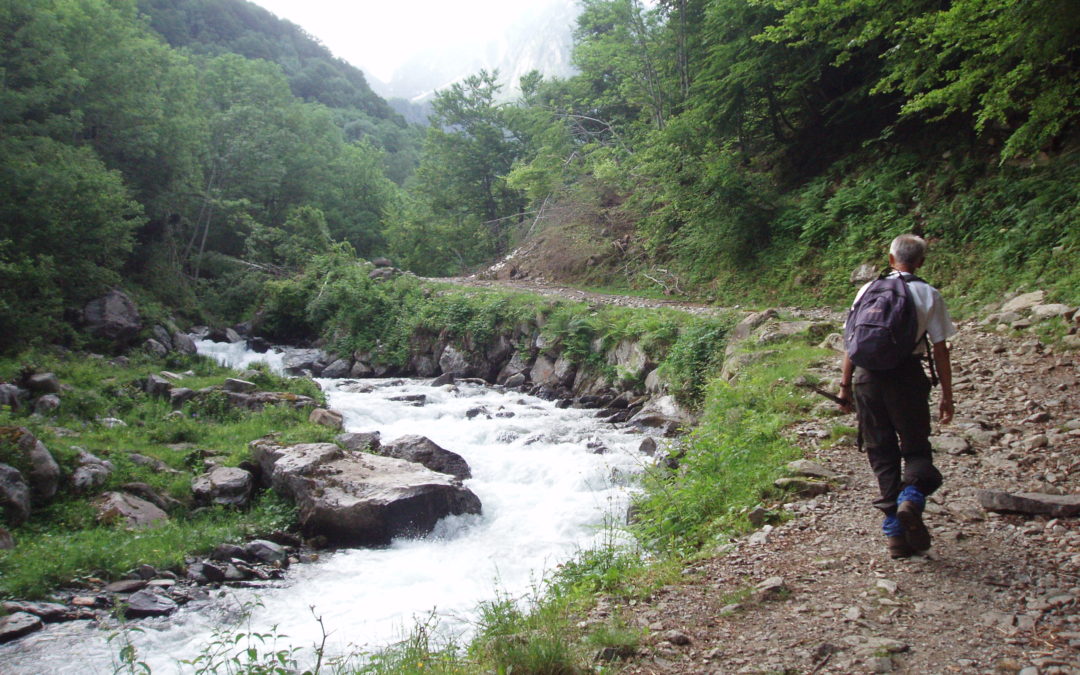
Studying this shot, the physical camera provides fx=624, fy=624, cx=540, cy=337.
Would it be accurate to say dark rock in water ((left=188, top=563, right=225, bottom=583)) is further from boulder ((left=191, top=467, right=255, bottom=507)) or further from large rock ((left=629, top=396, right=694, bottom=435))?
large rock ((left=629, top=396, right=694, bottom=435))

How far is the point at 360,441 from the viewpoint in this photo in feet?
35.6

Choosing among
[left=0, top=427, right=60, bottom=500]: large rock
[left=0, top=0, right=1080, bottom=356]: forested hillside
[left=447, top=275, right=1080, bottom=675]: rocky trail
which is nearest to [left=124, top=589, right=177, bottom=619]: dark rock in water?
[left=0, top=427, right=60, bottom=500]: large rock

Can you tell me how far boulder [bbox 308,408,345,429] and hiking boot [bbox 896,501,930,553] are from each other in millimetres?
10051

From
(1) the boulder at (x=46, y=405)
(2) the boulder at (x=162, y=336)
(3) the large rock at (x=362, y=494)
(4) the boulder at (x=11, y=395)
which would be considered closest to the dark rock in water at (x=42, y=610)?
(3) the large rock at (x=362, y=494)

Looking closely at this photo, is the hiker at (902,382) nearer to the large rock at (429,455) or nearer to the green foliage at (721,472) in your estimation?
Result: the green foliage at (721,472)

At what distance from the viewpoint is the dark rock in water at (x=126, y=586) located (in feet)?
20.9

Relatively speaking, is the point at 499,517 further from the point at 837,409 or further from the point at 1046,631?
the point at 1046,631

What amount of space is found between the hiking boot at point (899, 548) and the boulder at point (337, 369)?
58.8ft

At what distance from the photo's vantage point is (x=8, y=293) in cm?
1505

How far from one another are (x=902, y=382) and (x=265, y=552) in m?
6.86

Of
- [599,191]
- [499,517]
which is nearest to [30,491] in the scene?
[499,517]

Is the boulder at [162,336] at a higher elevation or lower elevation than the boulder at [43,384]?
higher

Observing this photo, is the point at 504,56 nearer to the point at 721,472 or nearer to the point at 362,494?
the point at 362,494

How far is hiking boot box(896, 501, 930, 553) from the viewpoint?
373 centimetres
